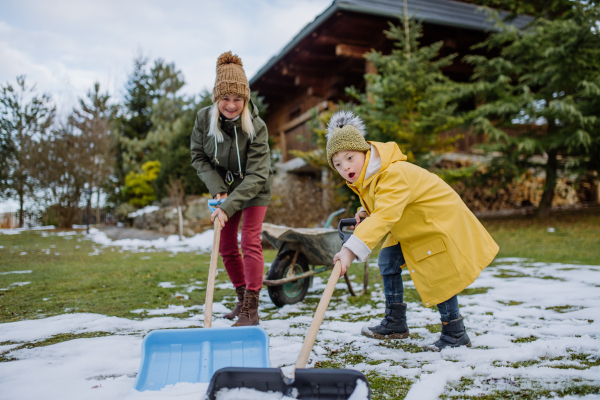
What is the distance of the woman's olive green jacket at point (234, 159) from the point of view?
243cm

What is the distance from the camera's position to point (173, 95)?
2234 cm

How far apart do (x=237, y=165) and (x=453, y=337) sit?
156 cm

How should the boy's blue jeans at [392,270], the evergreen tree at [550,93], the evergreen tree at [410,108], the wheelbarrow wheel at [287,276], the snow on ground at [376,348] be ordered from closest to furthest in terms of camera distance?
the snow on ground at [376,348]
the boy's blue jeans at [392,270]
the wheelbarrow wheel at [287,276]
the evergreen tree at [410,108]
the evergreen tree at [550,93]

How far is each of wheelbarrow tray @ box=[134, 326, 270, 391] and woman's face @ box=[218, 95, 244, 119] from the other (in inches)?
52.3

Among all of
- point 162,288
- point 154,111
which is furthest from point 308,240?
point 154,111

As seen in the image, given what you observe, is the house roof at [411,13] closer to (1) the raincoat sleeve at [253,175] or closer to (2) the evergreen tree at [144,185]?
(2) the evergreen tree at [144,185]

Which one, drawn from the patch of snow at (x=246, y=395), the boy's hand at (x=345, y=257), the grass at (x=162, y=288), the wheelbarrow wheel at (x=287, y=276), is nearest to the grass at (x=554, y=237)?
the grass at (x=162, y=288)

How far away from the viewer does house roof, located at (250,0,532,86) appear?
26.3 feet

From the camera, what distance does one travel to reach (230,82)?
227 cm

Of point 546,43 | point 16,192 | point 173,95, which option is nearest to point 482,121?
point 546,43

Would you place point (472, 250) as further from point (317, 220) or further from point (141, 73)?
point (141, 73)

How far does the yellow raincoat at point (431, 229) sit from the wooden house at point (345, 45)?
5.90 m

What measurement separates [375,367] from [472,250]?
0.70 m

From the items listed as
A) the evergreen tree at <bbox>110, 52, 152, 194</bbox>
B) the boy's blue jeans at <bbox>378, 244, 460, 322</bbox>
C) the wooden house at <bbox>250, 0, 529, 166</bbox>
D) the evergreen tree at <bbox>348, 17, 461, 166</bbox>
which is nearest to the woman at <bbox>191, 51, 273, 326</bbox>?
the boy's blue jeans at <bbox>378, 244, 460, 322</bbox>
